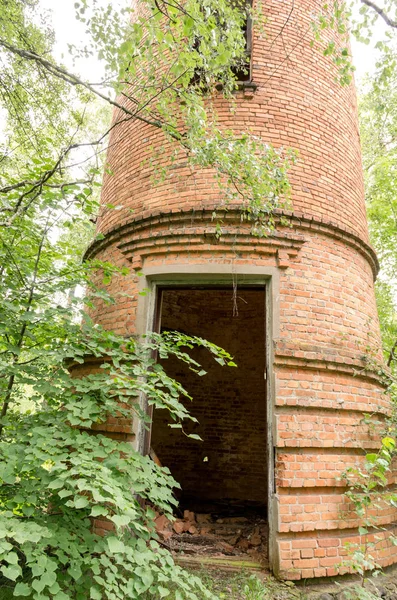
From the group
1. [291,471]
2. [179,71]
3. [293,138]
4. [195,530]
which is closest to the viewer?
[179,71]

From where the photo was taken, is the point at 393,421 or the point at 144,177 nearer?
the point at 393,421

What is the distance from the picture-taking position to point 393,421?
4.19 metres

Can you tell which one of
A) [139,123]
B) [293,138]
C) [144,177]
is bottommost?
[144,177]

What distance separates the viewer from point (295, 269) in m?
4.09

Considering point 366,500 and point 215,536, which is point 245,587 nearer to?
point 366,500

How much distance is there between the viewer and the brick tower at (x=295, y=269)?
3490 mm

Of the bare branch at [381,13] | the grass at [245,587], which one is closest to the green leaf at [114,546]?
the grass at [245,587]

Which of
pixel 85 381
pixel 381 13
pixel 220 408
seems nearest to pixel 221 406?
pixel 220 408

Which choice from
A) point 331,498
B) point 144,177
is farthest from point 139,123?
point 331,498

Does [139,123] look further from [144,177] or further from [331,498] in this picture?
[331,498]

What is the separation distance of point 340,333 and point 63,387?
112 inches

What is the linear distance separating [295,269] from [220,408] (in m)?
4.69

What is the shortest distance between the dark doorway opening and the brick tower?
2.74 metres

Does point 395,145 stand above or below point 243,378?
above
